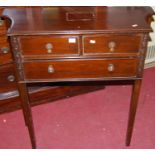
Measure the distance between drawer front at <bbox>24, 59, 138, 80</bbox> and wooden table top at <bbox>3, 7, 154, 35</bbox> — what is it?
0.18 metres

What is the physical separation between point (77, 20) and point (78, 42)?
125 mm

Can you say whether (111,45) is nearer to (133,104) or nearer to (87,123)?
(133,104)

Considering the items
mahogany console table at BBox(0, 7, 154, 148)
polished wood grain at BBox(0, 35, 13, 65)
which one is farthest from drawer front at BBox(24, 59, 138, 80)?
polished wood grain at BBox(0, 35, 13, 65)

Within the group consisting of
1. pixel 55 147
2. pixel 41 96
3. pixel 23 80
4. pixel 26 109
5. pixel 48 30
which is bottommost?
pixel 55 147

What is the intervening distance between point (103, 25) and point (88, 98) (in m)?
1.00

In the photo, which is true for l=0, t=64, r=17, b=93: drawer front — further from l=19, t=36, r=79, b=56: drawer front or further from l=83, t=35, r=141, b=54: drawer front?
l=83, t=35, r=141, b=54: drawer front

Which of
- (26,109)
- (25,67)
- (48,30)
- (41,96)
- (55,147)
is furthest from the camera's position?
(41,96)

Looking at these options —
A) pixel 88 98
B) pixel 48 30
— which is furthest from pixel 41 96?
pixel 48 30

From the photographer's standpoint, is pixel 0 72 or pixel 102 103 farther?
pixel 102 103

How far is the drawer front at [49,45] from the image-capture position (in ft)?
4.01

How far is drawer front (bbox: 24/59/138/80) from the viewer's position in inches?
51.5

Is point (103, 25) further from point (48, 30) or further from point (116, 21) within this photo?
point (48, 30)

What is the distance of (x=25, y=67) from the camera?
1.31 metres

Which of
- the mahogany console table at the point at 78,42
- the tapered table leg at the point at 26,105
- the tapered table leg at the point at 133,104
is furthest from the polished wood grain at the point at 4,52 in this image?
the tapered table leg at the point at 133,104
